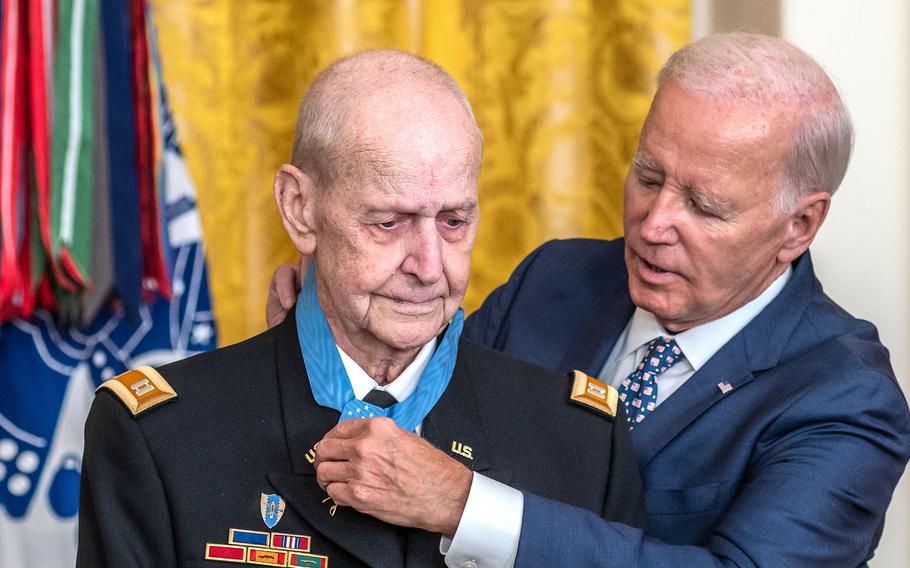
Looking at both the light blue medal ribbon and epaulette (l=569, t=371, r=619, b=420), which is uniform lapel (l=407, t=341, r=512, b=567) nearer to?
the light blue medal ribbon

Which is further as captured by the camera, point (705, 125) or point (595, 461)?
point (705, 125)

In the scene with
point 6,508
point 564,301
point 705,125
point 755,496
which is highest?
point 705,125

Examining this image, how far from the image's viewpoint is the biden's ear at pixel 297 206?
1582 millimetres

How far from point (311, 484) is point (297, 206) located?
0.35 meters

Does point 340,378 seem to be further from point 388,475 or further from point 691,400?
point 691,400

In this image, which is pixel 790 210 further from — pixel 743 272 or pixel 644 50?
pixel 644 50

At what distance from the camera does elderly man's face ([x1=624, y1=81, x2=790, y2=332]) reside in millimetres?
1989

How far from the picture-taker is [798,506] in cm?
182

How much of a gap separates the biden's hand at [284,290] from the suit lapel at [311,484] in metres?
0.36

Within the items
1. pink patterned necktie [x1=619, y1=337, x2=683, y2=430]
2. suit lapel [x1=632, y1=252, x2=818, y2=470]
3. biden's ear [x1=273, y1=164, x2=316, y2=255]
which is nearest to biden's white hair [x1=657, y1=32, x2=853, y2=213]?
suit lapel [x1=632, y1=252, x2=818, y2=470]

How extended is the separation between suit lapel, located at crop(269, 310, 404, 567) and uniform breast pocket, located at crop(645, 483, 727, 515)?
21.7 inches

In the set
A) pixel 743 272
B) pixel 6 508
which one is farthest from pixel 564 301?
pixel 6 508

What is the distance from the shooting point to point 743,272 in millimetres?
2076

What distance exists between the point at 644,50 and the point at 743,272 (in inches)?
36.1
